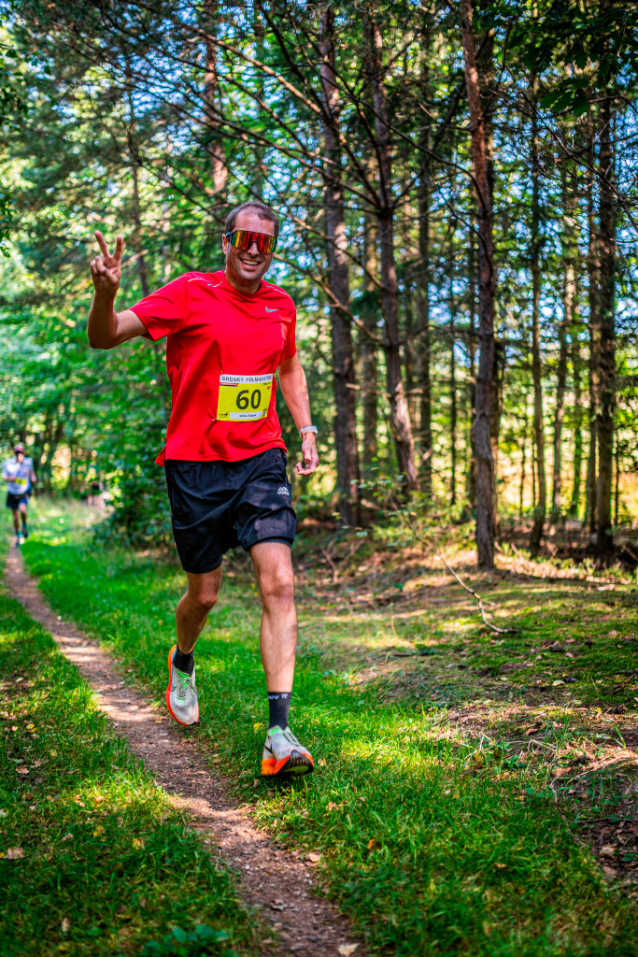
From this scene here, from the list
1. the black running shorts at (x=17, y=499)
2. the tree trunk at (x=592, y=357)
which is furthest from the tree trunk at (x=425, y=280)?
the black running shorts at (x=17, y=499)

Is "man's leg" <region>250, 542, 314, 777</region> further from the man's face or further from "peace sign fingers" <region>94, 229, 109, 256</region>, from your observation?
"peace sign fingers" <region>94, 229, 109, 256</region>

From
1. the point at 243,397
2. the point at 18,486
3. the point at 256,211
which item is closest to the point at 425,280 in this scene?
the point at 256,211

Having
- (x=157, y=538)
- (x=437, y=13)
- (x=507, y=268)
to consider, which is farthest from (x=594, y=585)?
(x=157, y=538)

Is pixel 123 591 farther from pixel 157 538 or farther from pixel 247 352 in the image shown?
pixel 247 352

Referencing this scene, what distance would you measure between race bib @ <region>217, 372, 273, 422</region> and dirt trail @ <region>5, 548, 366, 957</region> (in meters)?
1.85

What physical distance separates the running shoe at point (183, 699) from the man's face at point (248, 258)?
2.29 meters

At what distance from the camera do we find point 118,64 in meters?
6.54

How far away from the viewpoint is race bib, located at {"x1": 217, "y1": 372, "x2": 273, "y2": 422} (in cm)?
355

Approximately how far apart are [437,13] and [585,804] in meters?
6.27

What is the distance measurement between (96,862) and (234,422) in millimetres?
2054

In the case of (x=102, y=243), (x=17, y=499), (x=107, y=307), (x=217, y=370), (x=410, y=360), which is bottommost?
(x=17, y=499)

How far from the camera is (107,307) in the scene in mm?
2975

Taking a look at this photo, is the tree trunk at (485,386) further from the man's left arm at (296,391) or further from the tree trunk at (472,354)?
the man's left arm at (296,391)

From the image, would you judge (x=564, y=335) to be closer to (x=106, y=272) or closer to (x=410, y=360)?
(x=410, y=360)
